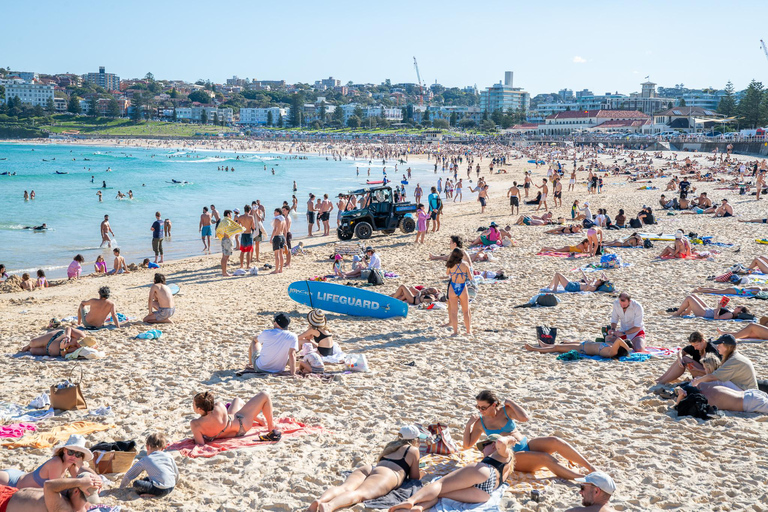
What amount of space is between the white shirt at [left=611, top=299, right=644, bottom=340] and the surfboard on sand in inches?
128

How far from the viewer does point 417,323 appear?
30.9 feet

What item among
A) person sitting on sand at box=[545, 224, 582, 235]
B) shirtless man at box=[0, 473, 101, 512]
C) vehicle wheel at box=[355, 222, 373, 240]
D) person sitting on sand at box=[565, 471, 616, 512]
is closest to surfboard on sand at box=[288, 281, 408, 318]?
person sitting on sand at box=[565, 471, 616, 512]

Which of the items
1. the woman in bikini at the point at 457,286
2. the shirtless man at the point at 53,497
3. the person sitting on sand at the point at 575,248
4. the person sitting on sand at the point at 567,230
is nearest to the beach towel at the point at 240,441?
the shirtless man at the point at 53,497

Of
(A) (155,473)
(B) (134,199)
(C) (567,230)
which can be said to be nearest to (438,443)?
(A) (155,473)

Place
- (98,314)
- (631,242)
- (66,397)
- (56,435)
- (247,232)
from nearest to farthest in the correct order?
(56,435) < (66,397) < (98,314) < (247,232) < (631,242)

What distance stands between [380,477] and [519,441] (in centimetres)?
118

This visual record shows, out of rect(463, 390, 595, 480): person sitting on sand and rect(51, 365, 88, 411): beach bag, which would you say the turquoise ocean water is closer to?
rect(51, 365, 88, 411): beach bag

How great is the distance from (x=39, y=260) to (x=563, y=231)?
1532cm

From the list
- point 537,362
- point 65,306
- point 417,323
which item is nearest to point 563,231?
point 417,323

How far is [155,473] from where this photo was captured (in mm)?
4469

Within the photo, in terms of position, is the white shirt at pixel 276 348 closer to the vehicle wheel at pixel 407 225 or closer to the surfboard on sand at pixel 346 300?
the surfboard on sand at pixel 346 300

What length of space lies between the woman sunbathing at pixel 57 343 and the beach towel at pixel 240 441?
10.5 feet

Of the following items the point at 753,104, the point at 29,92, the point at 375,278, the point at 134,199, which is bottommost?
the point at 134,199

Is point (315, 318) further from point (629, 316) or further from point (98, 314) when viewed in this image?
point (629, 316)
